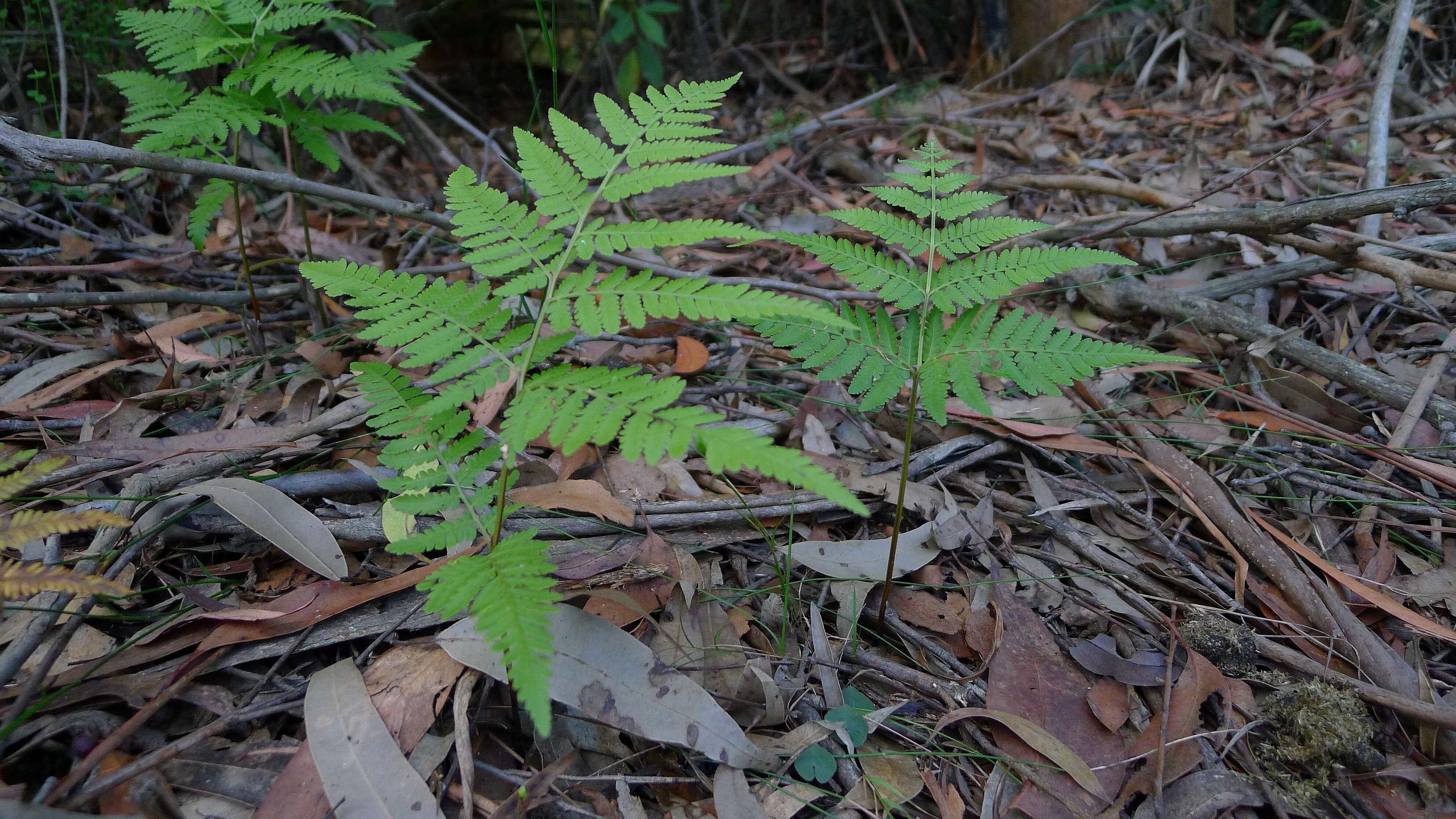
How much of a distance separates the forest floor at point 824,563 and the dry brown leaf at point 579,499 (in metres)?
0.01

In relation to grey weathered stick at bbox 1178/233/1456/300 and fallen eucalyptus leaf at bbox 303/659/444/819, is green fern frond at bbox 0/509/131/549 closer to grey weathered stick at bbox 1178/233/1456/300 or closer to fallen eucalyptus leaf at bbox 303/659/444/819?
fallen eucalyptus leaf at bbox 303/659/444/819

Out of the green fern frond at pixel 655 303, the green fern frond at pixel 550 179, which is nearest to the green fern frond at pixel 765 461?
the green fern frond at pixel 655 303

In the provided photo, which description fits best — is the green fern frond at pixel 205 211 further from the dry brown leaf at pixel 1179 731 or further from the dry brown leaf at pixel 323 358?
the dry brown leaf at pixel 1179 731

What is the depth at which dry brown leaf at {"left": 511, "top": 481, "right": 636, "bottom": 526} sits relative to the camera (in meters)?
1.98

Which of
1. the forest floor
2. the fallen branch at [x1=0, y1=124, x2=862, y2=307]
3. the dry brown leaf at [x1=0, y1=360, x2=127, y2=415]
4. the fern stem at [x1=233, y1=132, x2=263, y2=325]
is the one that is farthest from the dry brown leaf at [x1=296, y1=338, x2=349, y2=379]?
the dry brown leaf at [x1=0, y1=360, x2=127, y2=415]

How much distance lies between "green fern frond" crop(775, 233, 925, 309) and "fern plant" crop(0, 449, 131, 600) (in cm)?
153

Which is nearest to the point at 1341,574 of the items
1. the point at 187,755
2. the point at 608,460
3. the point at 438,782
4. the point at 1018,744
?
the point at 1018,744

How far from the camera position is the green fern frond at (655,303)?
1.37 m

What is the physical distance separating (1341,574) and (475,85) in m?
6.23

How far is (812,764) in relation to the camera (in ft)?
5.14

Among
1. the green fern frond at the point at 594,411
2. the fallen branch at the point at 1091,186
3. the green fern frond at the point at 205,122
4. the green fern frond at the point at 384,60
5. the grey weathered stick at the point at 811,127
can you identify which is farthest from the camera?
the grey weathered stick at the point at 811,127

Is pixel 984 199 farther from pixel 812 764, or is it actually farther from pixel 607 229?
pixel 812 764

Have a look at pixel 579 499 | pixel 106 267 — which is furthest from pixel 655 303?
pixel 106 267

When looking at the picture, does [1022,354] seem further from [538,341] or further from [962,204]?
[538,341]
